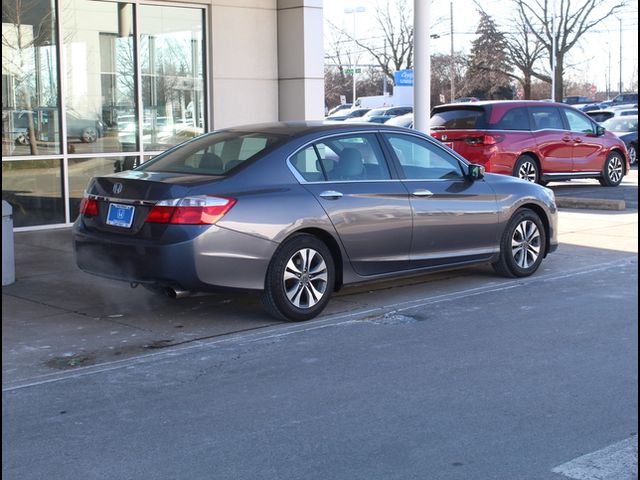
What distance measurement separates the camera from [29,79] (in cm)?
1217

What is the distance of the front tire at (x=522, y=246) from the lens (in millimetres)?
9117

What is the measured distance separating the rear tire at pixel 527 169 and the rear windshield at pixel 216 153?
9719 mm

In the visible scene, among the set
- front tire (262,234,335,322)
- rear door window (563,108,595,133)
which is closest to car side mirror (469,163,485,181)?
front tire (262,234,335,322)

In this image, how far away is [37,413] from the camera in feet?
17.4

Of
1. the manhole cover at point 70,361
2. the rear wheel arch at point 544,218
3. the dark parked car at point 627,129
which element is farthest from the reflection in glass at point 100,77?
the dark parked car at point 627,129

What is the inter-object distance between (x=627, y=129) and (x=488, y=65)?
36.4 m

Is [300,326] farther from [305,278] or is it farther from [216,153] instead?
[216,153]

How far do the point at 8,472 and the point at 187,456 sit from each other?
0.83 m

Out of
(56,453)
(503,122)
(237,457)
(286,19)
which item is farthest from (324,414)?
(503,122)

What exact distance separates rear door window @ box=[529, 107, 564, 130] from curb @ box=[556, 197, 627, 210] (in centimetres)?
248

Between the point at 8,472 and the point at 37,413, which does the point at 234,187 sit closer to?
the point at 37,413

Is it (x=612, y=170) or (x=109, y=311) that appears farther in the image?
(x=612, y=170)

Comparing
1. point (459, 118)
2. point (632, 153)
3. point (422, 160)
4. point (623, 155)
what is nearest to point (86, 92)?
point (422, 160)

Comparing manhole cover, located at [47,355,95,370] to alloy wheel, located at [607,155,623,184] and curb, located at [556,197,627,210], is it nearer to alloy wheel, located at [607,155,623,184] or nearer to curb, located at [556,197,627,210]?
curb, located at [556,197,627,210]
